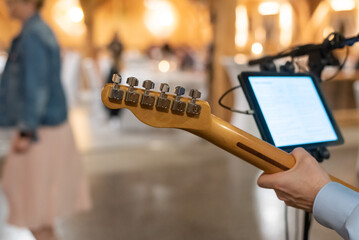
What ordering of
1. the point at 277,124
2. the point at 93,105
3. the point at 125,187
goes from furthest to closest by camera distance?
the point at 93,105
the point at 125,187
the point at 277,124

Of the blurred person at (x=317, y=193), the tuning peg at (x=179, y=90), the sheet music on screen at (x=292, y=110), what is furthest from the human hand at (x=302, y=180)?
the tuning peg at (x=179, y=90)

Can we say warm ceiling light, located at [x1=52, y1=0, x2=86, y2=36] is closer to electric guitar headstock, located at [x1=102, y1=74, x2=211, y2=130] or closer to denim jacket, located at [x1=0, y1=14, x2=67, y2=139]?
denim jacket, located at [x1=0, y1=14, x2=67, y2=139]

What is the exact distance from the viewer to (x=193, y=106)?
0.93 meters

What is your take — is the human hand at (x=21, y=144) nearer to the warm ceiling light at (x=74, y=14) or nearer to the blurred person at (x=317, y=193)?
the blurred person at (x=317, y=193)

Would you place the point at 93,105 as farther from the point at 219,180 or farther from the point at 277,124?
the point at 277,124

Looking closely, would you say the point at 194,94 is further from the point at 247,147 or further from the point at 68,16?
the point at 68,16

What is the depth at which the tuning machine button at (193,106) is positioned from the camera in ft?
3.03

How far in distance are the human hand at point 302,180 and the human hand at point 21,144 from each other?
1.39 m

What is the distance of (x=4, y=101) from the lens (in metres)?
2.01

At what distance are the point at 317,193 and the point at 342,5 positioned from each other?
11.2 metres

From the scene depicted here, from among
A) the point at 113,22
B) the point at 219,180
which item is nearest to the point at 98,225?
the point at 219,180

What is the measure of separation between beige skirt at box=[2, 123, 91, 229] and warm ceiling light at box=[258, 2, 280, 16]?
1028 centimetres

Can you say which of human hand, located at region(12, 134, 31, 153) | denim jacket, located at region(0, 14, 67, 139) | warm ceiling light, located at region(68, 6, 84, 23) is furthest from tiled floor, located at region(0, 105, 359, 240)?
warm ceiling light, located at region(68, 6, 84, 23)

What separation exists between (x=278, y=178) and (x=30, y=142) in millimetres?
1428
